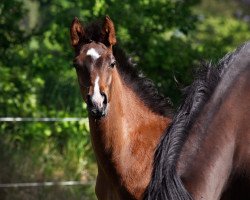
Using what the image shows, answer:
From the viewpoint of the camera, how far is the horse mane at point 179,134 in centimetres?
399

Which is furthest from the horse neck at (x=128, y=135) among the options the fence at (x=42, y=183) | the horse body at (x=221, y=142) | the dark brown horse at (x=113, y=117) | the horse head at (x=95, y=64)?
the fence at (x=42, y=183)

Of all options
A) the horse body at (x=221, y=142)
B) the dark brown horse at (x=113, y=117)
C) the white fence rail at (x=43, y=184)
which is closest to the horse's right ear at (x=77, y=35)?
the dark brown horse at (x=113, y=117)

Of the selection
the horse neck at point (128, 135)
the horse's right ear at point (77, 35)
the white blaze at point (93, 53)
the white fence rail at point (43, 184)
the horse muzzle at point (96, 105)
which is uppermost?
the white blaze at point (93, 53)

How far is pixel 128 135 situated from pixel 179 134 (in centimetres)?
163

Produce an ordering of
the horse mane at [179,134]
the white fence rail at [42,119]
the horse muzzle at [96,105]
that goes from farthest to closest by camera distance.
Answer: the white fence rail at [42,119]
the horse muzzle at [96,105]
the horse mane at [179,134]

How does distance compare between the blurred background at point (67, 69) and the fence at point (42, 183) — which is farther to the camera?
the blurred background at point (67, 69)

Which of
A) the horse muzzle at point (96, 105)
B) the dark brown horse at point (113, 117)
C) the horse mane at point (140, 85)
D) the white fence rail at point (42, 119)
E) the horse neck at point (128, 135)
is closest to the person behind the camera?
the horse muzzle at point (96, 105)

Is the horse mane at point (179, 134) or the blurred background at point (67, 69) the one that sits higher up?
the horse mane at point (179, 134)

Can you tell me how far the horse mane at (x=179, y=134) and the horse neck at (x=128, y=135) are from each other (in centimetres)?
123

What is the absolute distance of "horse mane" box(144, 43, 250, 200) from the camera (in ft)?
13.1

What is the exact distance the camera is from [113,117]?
19.1ft

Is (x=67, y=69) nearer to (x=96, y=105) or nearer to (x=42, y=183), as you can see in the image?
(x=42, y=183)

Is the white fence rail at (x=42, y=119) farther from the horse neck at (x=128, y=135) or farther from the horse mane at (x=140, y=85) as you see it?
the horse neck at (x=128, y=135)

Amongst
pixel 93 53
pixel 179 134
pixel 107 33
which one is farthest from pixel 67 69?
pixel 179 134
